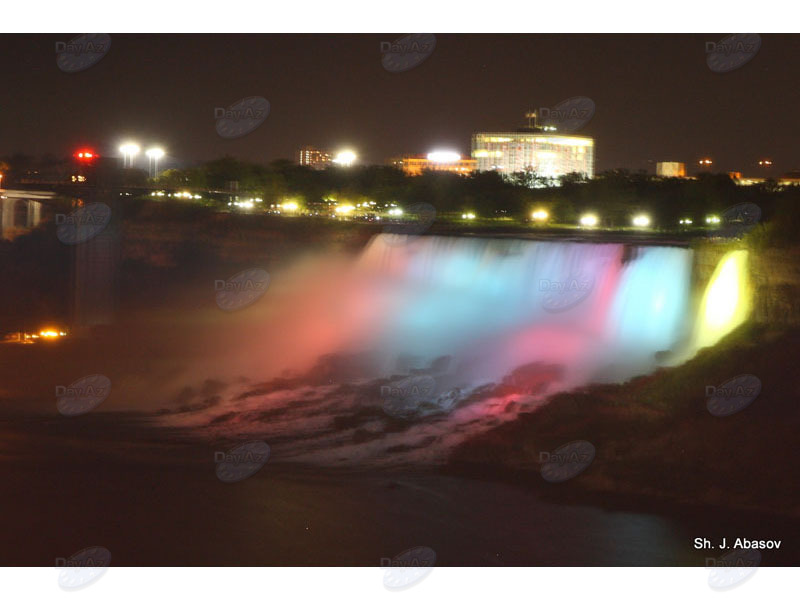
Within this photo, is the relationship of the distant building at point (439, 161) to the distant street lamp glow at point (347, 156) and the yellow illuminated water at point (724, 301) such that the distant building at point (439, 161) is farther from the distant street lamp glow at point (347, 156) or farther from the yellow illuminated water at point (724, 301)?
the yellow illuminated water at point (724, 301)

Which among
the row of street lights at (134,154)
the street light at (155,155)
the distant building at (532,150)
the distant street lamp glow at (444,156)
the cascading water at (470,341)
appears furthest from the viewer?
the distant street lamp glow at (444,156)

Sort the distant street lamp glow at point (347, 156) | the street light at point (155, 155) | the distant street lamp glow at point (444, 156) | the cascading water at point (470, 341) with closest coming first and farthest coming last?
the cascading water at point (470, 341) < the street light at point (155, 155) < the distant street lamp glow at point (347, 156) < the distant street lamp glow at point (444, 156)

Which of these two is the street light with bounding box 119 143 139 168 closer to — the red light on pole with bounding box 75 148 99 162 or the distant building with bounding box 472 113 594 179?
the red light on pole with bounding box 75 148 99 162

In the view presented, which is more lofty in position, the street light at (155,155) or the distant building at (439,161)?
the distant building at (439,161)

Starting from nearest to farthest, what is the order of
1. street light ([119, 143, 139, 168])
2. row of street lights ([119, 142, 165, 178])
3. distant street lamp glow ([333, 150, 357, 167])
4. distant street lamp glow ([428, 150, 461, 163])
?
street light ([119, 143, 139, 168]) < row of street lights ([119, 142, 165, 178]) < distant street lamp glow ([333, 150, 357, 167]) < distant street lamp glow ([428, 150, 461, 163])

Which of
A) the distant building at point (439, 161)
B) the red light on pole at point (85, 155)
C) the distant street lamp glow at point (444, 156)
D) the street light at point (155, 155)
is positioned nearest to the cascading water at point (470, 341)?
the red light on pole at point (85, 155)

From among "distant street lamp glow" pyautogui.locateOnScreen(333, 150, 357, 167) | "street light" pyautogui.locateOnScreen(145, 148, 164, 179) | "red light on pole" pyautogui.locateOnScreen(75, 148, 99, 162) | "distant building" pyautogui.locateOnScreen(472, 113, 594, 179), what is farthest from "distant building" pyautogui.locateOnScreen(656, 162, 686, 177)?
"red light on pole" pyautogui.locateOnScreen(75, 148, 99, 162)

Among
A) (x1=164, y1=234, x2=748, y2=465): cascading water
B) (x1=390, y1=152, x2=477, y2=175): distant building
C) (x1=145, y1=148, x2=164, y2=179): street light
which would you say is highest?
(x1=390, y1=152, x2=477, y2=175): distant building
